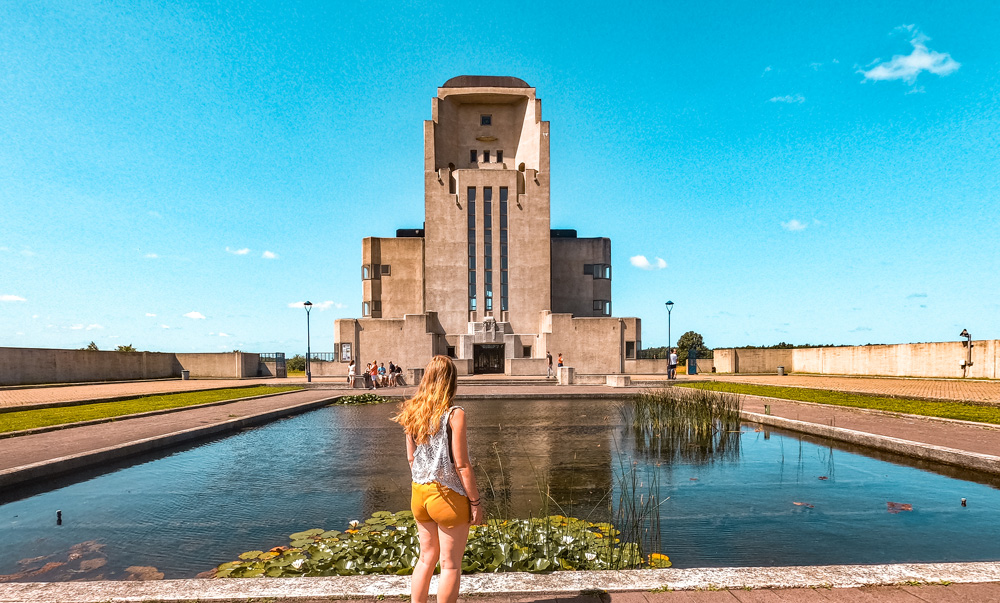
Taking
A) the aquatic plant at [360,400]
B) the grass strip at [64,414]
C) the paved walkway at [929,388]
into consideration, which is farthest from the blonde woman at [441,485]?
the paved walkway at [929,388]

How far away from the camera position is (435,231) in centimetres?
4997

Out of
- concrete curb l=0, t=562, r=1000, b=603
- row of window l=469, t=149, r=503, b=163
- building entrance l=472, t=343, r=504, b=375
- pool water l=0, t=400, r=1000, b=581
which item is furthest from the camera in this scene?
row of window l=469, t=149, r=503, b=163

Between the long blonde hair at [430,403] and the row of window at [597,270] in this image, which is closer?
the long blonde hair at [430,403]

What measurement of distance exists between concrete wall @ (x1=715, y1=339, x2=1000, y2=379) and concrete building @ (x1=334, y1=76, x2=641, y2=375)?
979 centimetres

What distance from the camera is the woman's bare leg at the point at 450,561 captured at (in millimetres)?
3324

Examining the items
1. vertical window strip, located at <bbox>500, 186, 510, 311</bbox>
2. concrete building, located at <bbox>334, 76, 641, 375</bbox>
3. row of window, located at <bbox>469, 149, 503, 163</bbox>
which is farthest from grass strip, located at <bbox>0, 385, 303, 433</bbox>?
row of window, located at <bbox>469, 149, 503, 163</bbox>

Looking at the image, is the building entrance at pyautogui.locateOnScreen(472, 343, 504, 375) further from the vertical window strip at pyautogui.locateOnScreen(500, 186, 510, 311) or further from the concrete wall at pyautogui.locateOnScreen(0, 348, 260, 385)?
the concrete wall at pyautogui.locateOnScreen(0, 348, 260, 385)

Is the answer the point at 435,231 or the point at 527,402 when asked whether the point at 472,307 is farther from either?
the point at 527,402

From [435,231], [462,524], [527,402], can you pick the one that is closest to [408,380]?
[527,402]

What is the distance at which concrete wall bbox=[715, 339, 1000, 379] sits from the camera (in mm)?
29719

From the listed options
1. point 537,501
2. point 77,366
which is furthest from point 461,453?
point 77,366

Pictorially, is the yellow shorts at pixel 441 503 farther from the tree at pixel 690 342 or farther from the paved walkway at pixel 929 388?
the tree at pixel 690 342

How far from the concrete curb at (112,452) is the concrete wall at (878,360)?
35.7m

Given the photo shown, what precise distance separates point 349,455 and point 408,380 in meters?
24.7
